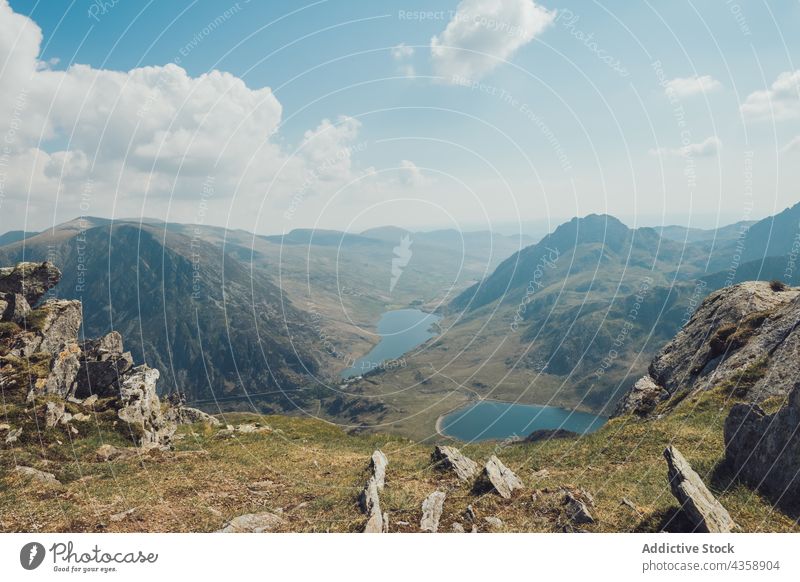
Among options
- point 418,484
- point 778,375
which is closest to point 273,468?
point 418,484

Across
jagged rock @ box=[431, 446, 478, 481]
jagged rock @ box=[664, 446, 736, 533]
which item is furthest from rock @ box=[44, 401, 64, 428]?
jagged rock @ box=[664, 446, 736, 533]

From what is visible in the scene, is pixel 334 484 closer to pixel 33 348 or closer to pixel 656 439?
pixel 656 439

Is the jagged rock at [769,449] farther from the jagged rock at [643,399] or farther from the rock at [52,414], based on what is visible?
the rock at [52,414]

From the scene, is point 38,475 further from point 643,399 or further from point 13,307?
point 643,399
